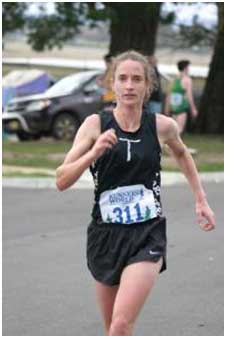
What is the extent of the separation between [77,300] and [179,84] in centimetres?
1193

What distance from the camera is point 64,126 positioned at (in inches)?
901

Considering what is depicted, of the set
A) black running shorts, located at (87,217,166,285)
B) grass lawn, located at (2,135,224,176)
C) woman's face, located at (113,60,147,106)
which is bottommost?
grass lawn, located at (2,135,224,176)

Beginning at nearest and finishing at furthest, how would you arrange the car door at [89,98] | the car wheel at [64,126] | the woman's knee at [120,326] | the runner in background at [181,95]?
1. the woman's knee at [120,326]
2. the runner in background at [181,95]
3. the car door at [89,98]
4. the car wheel at [64,126]

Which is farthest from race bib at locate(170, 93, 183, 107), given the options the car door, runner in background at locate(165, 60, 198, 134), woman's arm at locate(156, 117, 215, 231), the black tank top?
the black tank top

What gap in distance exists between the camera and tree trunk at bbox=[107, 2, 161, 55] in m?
24.4

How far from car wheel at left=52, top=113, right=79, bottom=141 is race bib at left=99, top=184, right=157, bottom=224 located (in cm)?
1826

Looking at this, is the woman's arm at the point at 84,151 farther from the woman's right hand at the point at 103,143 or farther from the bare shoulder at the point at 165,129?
the bare shoulder at the point at 165,129

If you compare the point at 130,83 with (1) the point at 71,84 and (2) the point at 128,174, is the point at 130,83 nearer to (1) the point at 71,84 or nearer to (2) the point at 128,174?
(2) the point at 128,174

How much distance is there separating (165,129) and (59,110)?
18240mm

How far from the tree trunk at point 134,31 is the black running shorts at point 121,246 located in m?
19.8

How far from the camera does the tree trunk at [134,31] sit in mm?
24406

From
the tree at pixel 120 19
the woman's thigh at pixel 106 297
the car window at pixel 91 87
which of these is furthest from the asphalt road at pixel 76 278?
the tree at pixel 120 19

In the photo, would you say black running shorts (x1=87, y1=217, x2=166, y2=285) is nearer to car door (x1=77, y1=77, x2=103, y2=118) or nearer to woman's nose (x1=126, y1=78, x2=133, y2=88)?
woman's nose (x1=126, y1=78, x2=133, y2=88)

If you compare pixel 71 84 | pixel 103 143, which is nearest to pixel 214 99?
pixel 71 84
